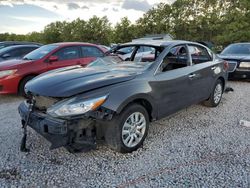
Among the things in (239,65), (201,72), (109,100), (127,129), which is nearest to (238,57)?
(239,65)

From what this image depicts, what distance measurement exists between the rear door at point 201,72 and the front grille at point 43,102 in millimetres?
2470

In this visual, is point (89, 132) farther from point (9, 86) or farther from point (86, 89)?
point (9, 86)

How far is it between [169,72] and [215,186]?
193cm

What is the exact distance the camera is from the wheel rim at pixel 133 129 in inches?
137

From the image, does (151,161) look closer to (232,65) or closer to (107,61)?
(107,61)

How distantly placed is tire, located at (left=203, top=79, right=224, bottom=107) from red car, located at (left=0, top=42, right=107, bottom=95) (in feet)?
10.00

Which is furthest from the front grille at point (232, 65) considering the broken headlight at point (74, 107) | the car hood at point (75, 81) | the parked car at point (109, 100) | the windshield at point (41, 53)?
the broken headlight at point (74, 107)

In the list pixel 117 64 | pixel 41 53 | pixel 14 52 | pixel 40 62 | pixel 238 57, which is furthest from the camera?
pixel 14 52

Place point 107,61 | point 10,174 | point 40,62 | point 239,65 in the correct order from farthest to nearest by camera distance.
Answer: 1. point 239,65
2. point 40,62
3. point 107,61
4. point 10,174

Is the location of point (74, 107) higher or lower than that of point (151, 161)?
higher

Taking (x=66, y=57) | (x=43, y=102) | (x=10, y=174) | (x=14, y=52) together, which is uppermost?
(x=14, y=52)

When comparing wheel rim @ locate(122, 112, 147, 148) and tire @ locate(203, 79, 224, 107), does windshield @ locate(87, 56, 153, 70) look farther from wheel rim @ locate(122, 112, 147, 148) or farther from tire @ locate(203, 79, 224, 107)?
tire @ locate(203, 79, 224, 107)

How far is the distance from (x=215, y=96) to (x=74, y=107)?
12.1 ft

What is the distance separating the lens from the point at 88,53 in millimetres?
7637
